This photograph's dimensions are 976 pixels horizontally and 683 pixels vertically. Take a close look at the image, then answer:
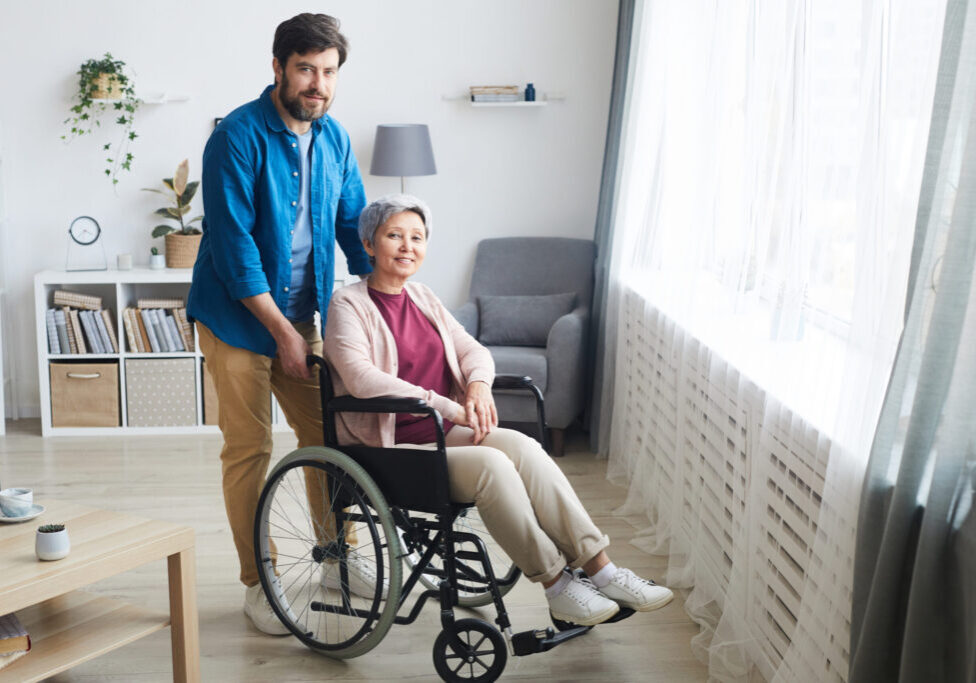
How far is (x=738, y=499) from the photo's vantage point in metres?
2.42

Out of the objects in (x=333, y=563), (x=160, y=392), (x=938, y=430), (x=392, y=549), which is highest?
(x=938, y=430)

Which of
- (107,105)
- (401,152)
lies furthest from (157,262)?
(401,152)

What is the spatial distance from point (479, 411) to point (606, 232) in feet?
6.77

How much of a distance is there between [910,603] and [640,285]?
2.33m

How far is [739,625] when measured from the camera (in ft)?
7.72

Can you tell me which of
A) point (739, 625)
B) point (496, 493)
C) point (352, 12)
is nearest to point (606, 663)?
point (739, 625)

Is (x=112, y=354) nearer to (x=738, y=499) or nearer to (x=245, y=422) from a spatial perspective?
(x=245, y=422)

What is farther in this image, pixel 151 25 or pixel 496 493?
pixel 151 25

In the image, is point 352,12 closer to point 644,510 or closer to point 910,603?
point 644,510

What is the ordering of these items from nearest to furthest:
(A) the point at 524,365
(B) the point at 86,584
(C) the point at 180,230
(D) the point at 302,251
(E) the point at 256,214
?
(B) the point at 86,584 < (E) the point at 256,214 < (D) the point at 302,251 < (A) the point at 524,365 < (C) the point at 180,230

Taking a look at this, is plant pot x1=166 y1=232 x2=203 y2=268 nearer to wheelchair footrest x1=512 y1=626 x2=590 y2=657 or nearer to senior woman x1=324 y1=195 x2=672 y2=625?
senior woman x1=324 y1=195 x2=672 y2=625

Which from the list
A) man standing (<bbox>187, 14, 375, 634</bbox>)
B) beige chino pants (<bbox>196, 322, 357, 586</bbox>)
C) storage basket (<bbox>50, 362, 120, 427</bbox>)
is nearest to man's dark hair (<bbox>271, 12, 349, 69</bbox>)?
man standing (<bbox>187, 14, 375, 634</bbox>)

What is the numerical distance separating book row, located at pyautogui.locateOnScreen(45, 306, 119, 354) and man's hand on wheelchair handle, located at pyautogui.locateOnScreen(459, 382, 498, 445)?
2620 millimetres

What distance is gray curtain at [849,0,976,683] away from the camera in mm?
1404
